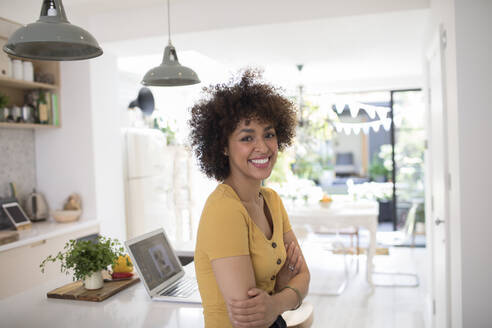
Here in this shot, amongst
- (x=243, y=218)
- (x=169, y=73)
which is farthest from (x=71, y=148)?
(x=243, y=218)

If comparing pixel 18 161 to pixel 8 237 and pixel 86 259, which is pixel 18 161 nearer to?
pixel 8 237

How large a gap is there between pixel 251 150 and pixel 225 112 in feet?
0.43

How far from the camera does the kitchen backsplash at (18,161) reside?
143 inches

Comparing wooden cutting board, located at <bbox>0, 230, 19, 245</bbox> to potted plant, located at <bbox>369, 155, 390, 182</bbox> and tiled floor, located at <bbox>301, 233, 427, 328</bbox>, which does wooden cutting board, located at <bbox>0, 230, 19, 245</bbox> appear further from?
potted plant, located at <bbox>369, 155, 390, 182</bbox>

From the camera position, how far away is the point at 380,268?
5.52 metres

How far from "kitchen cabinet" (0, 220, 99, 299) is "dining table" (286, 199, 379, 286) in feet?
7.44

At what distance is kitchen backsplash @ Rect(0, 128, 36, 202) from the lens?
12.0 ft

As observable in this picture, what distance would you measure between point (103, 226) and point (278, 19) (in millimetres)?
2358

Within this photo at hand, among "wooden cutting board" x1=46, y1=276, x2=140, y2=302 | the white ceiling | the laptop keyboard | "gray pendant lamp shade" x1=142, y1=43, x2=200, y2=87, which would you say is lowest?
the laptop keyboard

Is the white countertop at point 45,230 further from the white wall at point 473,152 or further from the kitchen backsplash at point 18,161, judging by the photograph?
the white wall at point 473,152

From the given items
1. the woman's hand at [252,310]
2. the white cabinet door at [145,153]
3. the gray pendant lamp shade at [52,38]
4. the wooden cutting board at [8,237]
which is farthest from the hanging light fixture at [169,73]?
the white cabinet door at [145,153]

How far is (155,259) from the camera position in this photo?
1945 mm

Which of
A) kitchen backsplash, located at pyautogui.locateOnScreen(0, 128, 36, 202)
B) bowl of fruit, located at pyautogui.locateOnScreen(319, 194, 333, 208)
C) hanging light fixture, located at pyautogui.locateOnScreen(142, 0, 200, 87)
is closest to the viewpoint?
hanging light fixture, located at pyautogui.locateOnScreen(142, 0, 200, 87)

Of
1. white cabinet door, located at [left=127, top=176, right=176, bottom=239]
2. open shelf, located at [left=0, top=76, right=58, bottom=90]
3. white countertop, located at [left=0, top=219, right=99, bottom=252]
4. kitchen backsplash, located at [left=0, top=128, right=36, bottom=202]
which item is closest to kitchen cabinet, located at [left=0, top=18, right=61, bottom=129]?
open shelf, located at [left=0, top=76, right=58, bottom=90]
